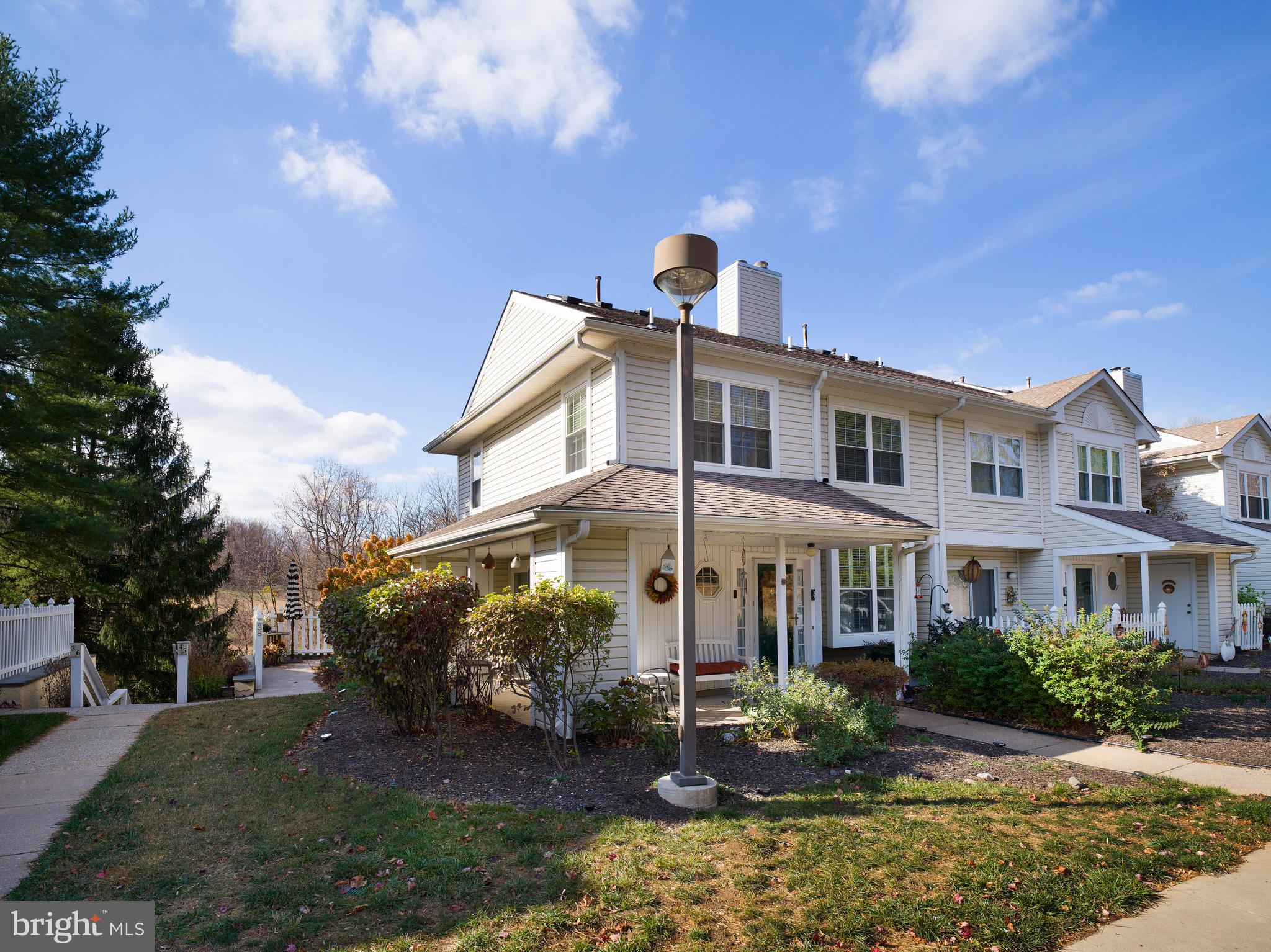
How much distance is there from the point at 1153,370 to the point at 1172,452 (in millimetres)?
2732

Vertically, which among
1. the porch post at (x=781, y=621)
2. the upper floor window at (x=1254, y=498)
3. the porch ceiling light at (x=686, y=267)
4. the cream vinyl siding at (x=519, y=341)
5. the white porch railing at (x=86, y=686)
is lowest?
the white porch railing at (x=86, y=686)

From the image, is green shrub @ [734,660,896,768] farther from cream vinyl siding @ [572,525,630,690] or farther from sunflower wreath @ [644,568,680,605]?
sunflower wreath @ [644,568,680,605]

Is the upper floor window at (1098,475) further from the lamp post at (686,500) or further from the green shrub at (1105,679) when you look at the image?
the lamp post at (686,500)

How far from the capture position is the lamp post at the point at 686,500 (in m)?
5.69

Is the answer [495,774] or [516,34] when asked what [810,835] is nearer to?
[495,774]

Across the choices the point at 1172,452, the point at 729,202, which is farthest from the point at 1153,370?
the point at 729,202

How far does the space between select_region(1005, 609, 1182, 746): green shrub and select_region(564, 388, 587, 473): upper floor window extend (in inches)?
285

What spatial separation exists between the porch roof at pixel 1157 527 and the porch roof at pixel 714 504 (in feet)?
24.0

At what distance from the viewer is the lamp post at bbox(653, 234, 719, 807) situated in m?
5.69

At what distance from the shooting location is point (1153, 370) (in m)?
21.4

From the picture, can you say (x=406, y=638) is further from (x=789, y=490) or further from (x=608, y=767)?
(x=789, y=490)

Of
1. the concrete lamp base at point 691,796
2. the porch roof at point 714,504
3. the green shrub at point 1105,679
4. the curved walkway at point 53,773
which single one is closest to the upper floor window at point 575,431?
the porch roof at point 714,504

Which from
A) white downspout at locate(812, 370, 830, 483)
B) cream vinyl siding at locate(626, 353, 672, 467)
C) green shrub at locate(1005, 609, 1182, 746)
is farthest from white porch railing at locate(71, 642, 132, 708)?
green shrub at locate(1005, 609, 1182, 746)

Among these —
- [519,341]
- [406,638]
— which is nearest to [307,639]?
[519,341]
